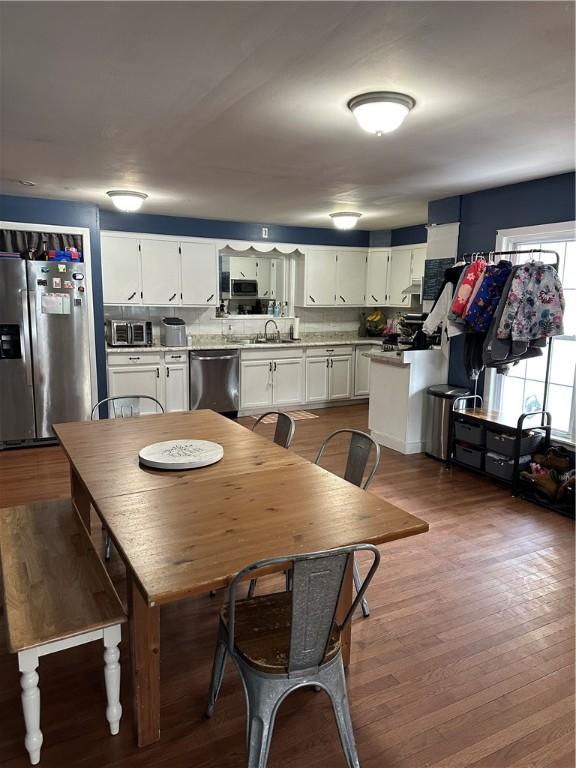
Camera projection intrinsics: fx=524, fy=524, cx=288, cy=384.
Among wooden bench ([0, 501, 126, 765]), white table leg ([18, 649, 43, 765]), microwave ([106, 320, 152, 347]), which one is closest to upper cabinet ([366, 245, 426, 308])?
microwave ([106, 320, 152, 347])

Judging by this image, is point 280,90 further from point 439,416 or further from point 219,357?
point 219,357

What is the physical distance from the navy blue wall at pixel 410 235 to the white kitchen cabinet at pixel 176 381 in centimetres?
333

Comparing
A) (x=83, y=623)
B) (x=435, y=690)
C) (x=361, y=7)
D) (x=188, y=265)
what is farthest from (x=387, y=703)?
(x=188, y=265)

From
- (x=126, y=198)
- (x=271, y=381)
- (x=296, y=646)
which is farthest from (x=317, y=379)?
(x=296, y=646)

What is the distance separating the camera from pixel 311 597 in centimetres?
146

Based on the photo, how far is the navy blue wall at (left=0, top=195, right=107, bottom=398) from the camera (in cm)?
504

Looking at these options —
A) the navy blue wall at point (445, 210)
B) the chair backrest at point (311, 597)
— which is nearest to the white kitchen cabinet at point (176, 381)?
the navy blue wall at point (445, 210)

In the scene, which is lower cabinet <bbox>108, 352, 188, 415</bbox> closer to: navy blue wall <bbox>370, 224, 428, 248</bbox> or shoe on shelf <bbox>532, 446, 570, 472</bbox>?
navy blue wall <bbox>370, 224, 428, 248</bbox>

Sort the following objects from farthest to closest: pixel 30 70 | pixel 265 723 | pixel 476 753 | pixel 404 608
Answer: pixel 404 608, pixel 30 70, pixel 476 753, pixel 265 723

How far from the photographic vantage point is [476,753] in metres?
1.77

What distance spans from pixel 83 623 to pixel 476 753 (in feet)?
4.53

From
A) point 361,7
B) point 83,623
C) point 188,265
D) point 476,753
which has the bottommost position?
point 476,753

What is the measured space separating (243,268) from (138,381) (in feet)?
7.07

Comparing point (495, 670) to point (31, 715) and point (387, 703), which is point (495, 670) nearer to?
point (387, 703)
